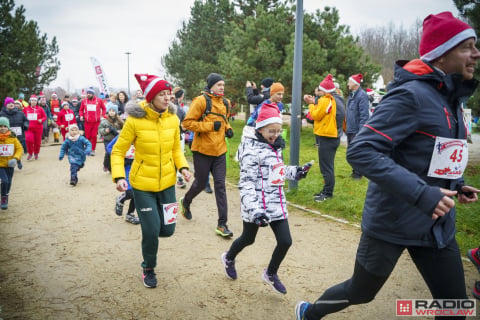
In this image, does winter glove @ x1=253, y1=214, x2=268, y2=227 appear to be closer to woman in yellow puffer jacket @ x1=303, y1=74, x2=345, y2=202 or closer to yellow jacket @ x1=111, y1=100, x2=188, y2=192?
yellow jacket @ x1=111, y1=100, x2=188, y2=192

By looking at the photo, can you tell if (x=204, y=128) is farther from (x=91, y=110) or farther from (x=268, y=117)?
(x=91, y=110)

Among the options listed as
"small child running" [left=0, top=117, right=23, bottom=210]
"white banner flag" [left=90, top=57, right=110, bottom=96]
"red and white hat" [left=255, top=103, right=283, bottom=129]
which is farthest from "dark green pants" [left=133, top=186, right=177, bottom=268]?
"white banner flag" [left=90, top=57, right=110, bottom=96]

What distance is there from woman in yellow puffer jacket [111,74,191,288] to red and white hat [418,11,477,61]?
99.4 inches

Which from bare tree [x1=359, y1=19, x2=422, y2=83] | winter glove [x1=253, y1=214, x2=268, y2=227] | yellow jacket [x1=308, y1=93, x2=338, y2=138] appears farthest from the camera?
bare tree [x1=359, y1=19, x2=422, y2=83]

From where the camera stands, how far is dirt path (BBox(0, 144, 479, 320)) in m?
3.53

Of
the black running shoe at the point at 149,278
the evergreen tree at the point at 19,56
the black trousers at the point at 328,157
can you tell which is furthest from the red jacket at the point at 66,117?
the black running shoe at the point at 149,278

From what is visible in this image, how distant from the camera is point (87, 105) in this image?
42.1 ft

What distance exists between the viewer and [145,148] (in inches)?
155

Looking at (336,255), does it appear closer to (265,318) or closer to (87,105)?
(265,318)

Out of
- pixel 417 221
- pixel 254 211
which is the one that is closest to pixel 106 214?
pixel 254 211

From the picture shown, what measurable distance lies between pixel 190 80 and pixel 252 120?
1850 centimetres

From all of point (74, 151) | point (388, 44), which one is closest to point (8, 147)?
point (74, 151)

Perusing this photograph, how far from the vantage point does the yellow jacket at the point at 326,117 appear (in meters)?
7.09

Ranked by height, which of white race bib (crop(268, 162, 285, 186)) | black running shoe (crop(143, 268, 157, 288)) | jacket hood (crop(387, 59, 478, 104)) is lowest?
black running shoe (crop(143, 268, 157, 288))
